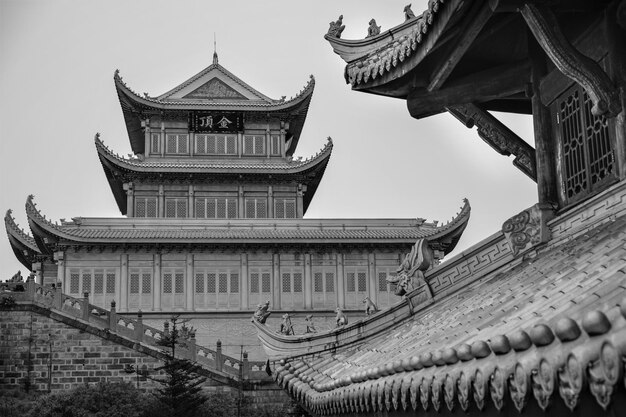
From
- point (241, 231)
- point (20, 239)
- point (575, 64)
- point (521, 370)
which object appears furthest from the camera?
Result: point (20, 239)

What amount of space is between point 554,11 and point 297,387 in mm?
4204

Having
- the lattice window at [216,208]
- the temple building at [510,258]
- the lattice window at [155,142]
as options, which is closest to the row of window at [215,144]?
the lattice window at [155,142]

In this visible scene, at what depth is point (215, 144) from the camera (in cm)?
4262

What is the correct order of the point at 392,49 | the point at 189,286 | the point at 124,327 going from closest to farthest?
the point at 392,49 → the point at 124,327 → the point at 189,286

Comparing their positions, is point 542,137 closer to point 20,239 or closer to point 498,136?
point 498,136

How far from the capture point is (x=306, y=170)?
41031mm

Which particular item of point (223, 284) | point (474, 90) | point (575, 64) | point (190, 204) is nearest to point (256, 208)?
point (190, 204)

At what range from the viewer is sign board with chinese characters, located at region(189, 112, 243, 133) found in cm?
4238

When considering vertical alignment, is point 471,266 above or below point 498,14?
below

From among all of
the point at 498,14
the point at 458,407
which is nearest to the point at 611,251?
the point at 458,407

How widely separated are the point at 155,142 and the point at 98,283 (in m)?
7.90

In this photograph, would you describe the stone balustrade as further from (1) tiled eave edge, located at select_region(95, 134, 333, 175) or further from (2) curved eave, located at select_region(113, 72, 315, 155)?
(2) curved eave, located at select_region(113, 72, 315, 155)

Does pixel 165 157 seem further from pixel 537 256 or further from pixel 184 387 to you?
pixel 537 256

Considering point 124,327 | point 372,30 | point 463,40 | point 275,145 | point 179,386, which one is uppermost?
point 275,145
